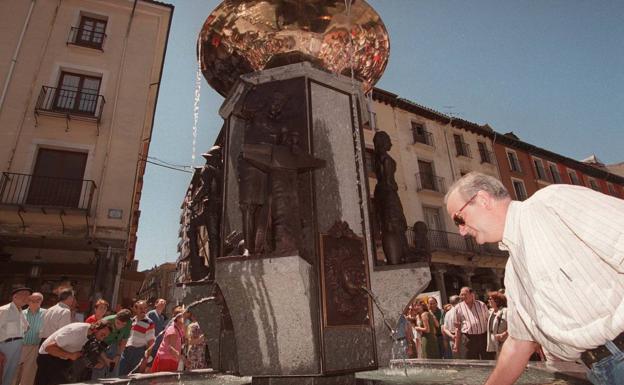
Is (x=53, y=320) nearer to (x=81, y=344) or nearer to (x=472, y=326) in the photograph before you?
(x=81, y=344)

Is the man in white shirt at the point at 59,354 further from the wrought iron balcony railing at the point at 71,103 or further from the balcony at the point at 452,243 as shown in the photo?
the balcony at the point at 452,243

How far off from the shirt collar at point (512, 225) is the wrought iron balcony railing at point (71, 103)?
661 inches

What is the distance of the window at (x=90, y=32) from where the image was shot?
16438mm

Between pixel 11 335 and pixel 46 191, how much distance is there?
992 cm

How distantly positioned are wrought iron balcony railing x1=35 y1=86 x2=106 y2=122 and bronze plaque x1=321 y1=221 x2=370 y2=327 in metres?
15.4

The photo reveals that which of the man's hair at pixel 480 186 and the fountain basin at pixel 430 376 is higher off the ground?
the man's hair at pixel 480 186

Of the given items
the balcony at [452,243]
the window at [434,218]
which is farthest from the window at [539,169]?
the window at [434,218]

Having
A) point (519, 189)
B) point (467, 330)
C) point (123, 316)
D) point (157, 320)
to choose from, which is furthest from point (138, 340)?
point (519, 189)

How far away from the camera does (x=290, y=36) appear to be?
3.71 m

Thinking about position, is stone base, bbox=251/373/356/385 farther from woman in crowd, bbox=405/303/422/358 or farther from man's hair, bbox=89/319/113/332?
woman in crowd, bbox=405/303/422/358

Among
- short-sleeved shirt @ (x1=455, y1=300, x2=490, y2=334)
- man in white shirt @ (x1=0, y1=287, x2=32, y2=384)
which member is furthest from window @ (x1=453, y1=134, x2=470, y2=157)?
man in white shirt @ (x1=0, y1=287, x2=32, y2=384)

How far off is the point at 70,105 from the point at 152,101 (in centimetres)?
384

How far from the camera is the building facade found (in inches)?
527

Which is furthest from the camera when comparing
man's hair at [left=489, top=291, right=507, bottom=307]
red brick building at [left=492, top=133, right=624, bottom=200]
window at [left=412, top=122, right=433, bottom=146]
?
red brick building at [left=492, top=133, right=624, bottom=200]
